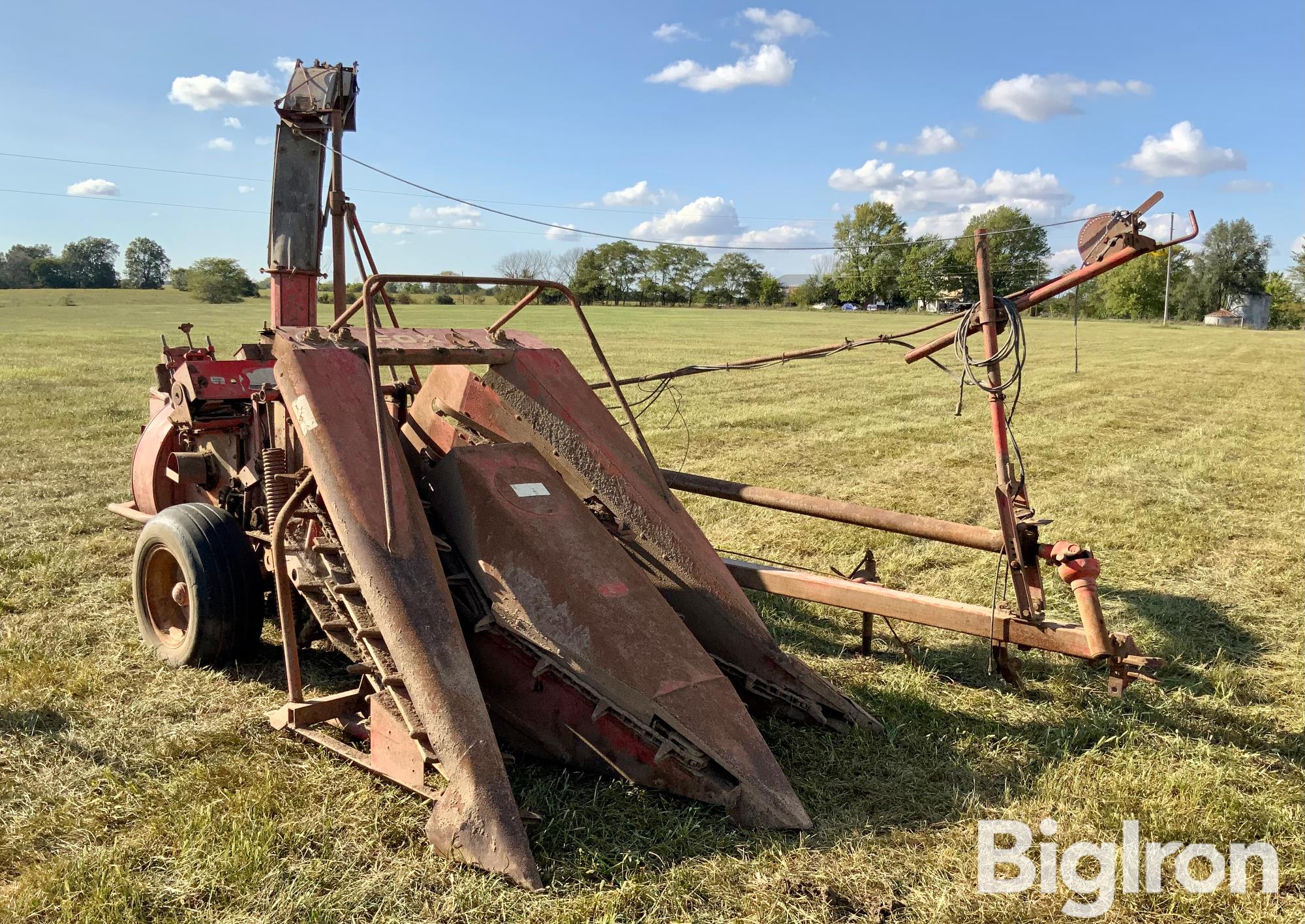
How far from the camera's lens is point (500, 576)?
3645 millimetres

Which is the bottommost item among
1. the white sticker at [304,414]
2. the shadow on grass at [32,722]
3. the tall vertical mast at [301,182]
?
the shadow on grass at [32,722]

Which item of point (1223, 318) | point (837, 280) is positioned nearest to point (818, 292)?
point (837, 280)

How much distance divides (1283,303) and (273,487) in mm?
94035

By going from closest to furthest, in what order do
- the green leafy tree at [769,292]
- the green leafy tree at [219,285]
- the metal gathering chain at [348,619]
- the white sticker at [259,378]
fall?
the metal gathering chain at [348,619], the white sticker at [259,378], the green leafy tree at [219,285], the green leafy tree at [769,292]

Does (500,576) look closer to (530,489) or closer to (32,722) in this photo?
(530,489)

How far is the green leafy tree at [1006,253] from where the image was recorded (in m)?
5.08

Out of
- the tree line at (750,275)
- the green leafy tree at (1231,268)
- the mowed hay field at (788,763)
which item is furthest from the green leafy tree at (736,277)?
the mowed hay field at (788,763)

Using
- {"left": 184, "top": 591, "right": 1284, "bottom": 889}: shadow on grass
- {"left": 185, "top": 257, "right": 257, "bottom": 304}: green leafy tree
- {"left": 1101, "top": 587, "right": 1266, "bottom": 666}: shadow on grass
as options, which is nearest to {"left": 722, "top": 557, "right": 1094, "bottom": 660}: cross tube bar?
{"left": 184, "top": 591, "right": 1284, "bottom": 889}: shadow on grass

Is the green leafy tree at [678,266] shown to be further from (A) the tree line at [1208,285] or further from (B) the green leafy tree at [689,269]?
(A) the tree line at [1208,285]

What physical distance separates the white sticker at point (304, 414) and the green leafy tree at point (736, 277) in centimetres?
8816

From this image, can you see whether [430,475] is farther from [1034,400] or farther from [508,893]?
[1034,400]

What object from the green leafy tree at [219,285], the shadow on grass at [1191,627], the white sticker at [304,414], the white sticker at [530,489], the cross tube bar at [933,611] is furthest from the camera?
the green leafy tree at [219,285]

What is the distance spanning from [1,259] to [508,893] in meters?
94.7

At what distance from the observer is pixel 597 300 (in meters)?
77.5
